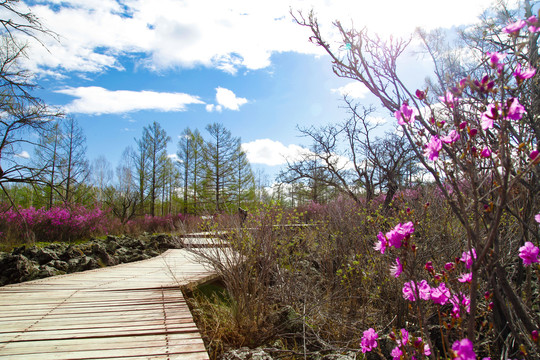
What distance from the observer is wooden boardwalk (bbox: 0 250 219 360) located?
88.7 inches

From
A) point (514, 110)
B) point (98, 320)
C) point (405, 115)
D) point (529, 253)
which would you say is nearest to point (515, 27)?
point (514, 110)

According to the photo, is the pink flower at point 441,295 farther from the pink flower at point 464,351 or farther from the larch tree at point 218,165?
the larch tree at point 218,165

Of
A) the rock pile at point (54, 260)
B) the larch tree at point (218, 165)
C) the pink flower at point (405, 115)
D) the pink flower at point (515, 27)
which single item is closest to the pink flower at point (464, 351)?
the pink flower at point (405, 115)

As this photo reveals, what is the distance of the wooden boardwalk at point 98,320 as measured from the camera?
7.39 ft

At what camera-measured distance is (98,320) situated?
283cm

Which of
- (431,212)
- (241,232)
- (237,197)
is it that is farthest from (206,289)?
(237,197)

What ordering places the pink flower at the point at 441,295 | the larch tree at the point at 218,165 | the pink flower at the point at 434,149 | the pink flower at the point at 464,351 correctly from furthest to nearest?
the larch tree at the point at 218,165 < the pink flower at the point at 441,295 < the pink flower at the point at 434,149 < the pink flower at the point at 464,351

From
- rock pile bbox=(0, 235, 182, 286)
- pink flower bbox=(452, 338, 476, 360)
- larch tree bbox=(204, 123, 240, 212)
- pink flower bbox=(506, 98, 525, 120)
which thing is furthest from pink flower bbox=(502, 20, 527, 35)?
larch tree bbox=(204, 123, 240, 212)

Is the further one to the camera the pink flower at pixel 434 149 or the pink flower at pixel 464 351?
the pink flower at pixel 434 149

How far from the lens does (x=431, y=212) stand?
4.05 metres

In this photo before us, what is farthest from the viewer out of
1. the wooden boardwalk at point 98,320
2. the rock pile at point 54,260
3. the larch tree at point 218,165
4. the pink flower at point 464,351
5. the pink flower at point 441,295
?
the larch tree at point 218,165

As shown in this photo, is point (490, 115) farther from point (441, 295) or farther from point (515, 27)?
point (441, 295)

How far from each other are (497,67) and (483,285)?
2.51m

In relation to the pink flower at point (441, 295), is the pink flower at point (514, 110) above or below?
above
